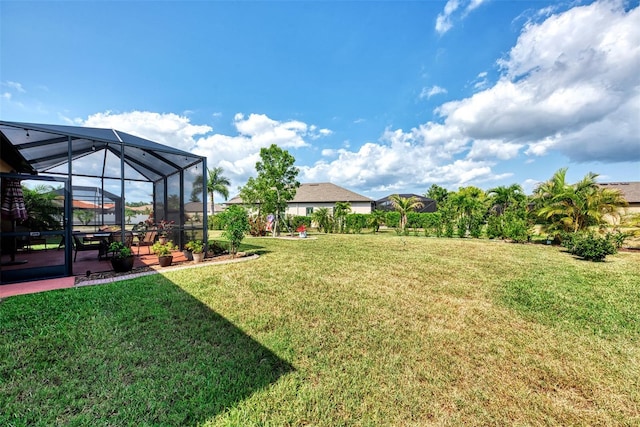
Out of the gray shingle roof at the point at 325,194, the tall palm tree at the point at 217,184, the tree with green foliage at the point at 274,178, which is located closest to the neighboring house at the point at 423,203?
the gray shingle roof at the point at 325,194

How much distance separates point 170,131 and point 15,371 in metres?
22.2

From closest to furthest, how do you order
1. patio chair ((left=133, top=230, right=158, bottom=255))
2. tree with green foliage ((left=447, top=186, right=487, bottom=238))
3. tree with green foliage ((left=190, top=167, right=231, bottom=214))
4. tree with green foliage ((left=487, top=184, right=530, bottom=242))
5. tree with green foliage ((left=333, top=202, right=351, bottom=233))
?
1. patio chair ((left=133, top=230, right=158, bottom=255))
2. tree with green foliage ((left=487, top=184, right=530, bottom=242))
3. tree with green foliage ((left=447, top=186, right=487, bottom=238))
4. tree with green foliage ((left=333, top=202, right=351, bottom=233))
5. tree with green foliage ((left=190, top=167, right=231, bottom=214))

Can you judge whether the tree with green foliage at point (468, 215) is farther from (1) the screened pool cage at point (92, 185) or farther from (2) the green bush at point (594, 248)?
(1) the screened pool cage at point (92, 185)

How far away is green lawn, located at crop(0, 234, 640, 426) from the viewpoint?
7.37 ft

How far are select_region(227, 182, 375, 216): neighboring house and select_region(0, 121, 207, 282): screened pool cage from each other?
710 inches

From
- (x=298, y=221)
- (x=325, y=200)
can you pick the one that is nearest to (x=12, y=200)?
(x=298, y=221)

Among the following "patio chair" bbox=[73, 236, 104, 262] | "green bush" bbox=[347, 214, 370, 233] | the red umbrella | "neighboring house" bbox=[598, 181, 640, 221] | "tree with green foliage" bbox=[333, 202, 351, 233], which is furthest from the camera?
"neighboring house" bbox=[598, 181, 640, 221]

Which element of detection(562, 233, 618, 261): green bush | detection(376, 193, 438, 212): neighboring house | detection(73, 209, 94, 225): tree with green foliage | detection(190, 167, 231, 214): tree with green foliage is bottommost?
detection(562, 233, 618, 261): green bush

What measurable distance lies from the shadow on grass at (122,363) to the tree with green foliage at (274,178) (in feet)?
44.9

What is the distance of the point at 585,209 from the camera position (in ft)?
40.1

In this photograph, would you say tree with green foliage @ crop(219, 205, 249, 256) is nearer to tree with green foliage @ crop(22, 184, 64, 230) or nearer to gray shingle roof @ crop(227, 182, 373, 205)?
tree with green foliage @ crop(22, 184, 64, 230)

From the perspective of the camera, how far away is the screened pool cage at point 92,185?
20.0 feet

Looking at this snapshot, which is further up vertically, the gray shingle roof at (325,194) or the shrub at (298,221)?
the gray shingle roof at (325,194)

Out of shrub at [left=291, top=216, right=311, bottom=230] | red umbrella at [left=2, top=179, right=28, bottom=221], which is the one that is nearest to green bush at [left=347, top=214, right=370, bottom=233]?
shrub at [left=291, top=216, right=311, bottom=230]
